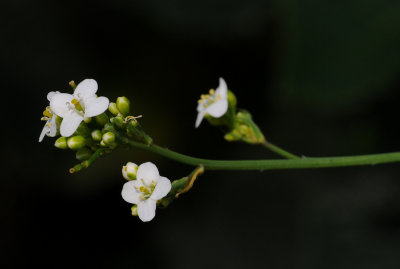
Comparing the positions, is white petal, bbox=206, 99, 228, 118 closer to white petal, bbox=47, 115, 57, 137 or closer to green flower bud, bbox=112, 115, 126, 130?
green flower bud, bbox=112, 115, 126, 130

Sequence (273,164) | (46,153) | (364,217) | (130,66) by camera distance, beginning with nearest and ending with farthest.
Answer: (273,164)
(364,217)
(46,153)
(130,66)

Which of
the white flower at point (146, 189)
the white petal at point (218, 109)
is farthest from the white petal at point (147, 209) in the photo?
the white petal at point (218, 109)

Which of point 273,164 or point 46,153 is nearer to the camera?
point 273,164

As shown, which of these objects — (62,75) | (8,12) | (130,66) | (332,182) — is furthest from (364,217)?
(8,12)

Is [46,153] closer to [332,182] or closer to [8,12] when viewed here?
[8,12]

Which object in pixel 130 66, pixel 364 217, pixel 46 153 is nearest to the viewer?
pixel 364 217

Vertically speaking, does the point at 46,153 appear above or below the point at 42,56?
below

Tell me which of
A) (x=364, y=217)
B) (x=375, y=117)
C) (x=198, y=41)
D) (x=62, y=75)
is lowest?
(x=364, y=217)

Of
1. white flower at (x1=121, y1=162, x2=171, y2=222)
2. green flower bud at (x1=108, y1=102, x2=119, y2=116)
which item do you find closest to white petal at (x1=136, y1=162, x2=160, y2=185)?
white flower at (x1=121, y1=162, x2=171, y2=222)
